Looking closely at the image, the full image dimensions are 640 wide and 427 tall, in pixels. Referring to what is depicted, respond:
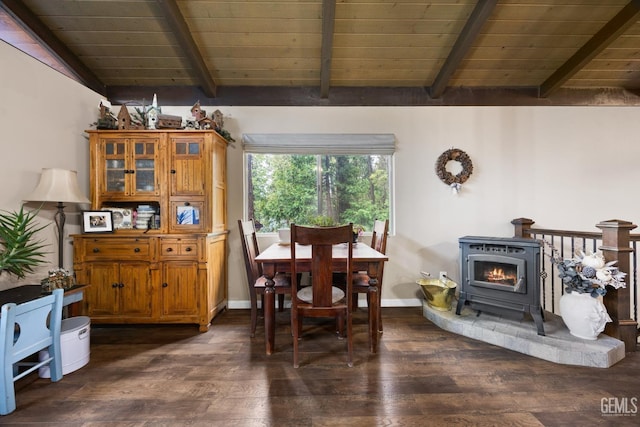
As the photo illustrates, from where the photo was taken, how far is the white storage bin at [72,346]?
1866 millimetres

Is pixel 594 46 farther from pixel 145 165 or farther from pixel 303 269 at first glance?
pixel 145 165

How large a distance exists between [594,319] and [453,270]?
133 centimetres

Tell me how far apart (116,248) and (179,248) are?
58 cm

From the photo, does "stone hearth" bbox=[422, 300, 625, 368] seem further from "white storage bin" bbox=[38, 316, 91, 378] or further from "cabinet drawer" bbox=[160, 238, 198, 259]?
"white storage bin" bbox=[38, 316, 91, 378]

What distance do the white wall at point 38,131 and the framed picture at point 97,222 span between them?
10.3 inches

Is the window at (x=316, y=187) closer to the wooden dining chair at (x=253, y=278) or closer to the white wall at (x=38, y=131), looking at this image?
the wooden dining chair at (x=253, y=278)

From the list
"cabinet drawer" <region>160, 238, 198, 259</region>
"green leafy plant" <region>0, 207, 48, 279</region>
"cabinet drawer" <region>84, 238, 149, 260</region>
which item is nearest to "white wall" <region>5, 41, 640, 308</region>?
"cabinet drawer" <region>160, 238, 198, 259</region>

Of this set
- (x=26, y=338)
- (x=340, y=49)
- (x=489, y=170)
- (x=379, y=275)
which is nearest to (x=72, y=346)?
(x=26, y=338)

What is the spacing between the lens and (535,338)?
213cm

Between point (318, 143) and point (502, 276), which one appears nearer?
point (502, 276)

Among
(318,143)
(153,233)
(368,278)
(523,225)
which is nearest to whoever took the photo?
(368,278)

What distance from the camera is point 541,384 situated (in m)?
1.74

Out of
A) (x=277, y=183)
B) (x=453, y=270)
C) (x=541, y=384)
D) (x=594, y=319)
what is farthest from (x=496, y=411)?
(x=277, y=183)

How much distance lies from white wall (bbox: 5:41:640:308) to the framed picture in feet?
3.83
